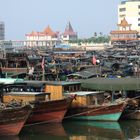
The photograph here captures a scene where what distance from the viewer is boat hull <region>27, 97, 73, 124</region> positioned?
→ 25.7m

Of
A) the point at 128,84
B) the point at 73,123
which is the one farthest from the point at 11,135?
the point at 128,84

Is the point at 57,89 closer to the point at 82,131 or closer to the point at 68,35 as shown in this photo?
the point at 82,131

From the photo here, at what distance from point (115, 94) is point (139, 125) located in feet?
12.7

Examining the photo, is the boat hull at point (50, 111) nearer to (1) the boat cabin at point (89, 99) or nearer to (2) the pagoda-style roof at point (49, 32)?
(1) the boat cabin at point (89, 99)

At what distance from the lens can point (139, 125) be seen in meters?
27.0

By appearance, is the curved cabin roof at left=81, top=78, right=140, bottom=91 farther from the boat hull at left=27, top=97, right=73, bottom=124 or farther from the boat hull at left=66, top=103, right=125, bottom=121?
the boat hull at left=27, top=97, right=73, bottom=124

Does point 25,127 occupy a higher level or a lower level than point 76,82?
lower

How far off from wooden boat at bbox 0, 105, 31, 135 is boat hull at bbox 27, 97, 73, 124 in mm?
1534

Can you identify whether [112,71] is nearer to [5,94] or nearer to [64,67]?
[64,67]

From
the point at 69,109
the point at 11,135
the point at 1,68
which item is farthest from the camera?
the point at 1,68

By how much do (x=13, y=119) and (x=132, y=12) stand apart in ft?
371

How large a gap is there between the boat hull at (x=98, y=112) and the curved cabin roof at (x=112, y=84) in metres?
1.96

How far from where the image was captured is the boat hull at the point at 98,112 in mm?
27141

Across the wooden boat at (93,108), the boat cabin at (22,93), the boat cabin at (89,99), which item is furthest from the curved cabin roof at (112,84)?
Answer: the boat cabin at (22,93)
